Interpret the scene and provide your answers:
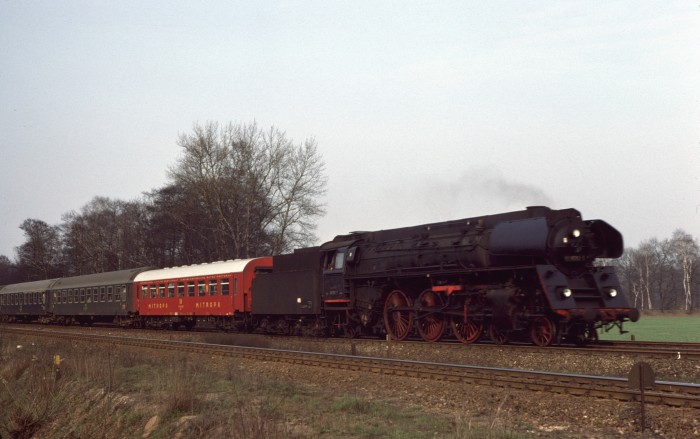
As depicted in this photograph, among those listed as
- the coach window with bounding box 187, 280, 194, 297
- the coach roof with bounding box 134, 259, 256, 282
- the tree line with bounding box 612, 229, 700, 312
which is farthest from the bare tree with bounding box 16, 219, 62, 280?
the tree line with bounding box 612, 229, 700, 312

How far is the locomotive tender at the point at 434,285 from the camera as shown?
1812cm

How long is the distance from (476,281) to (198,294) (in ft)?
59.4

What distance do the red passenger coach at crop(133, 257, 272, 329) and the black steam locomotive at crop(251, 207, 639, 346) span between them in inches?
195

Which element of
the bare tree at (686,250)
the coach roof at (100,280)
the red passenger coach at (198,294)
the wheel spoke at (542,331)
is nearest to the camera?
the wheel spoke at (542,331)

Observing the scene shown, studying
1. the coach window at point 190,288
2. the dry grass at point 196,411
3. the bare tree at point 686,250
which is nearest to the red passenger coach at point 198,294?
the coach window at point 190,288

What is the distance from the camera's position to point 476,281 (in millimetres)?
20250

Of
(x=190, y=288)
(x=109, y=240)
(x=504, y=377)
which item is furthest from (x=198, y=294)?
(x=109, y=240)

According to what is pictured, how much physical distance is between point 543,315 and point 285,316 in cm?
1404

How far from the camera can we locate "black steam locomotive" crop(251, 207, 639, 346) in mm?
18047

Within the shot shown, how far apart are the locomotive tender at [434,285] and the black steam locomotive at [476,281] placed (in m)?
0.04

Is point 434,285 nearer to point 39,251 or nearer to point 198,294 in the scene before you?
point 198,294

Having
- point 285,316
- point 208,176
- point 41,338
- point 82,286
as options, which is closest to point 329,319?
point 285,316

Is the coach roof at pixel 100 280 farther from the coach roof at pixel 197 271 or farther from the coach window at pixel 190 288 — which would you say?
the coach window at pixel 190 288

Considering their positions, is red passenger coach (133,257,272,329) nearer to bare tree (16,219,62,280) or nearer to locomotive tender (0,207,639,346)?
locomotive tender (0,207,639,346)
